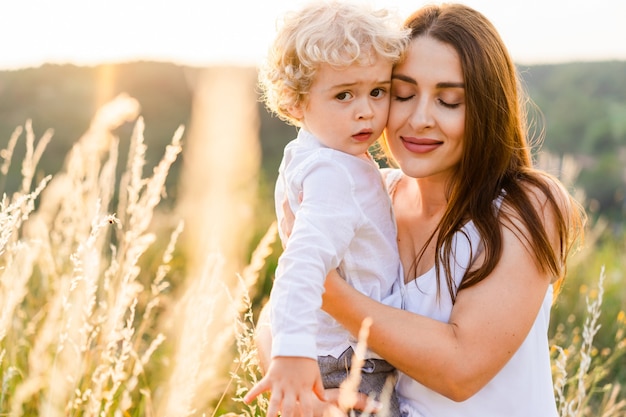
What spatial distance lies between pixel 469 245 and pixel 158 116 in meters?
15.1

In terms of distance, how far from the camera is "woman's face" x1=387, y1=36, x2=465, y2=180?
7.84 feet

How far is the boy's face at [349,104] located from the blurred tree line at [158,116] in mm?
11508

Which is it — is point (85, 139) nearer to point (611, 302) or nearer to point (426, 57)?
point (426, 57)

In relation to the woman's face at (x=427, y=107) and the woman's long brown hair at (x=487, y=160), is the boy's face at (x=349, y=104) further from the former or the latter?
the woman's long brown hair at (x=487, y=160)

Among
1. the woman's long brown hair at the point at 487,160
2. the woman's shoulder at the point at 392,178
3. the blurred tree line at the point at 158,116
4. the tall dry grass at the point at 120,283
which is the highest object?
the woman's long brown hair at the point at 487,160

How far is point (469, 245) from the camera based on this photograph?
2.35 metres

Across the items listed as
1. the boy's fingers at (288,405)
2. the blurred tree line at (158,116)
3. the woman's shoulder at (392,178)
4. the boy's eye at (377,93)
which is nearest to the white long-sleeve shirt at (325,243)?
the boy's fingers at (288,405)

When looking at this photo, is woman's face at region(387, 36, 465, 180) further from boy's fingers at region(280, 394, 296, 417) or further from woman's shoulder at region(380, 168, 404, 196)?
boy's fingers at region(280, 394, 296, 417)

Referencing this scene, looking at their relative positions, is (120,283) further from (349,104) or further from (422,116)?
(422,116)

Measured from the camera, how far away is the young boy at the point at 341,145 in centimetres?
219

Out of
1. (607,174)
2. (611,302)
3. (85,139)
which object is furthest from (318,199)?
(607,174)

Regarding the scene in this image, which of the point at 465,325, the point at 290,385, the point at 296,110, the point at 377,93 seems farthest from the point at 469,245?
the point at 290,385

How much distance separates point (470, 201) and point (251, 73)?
13945mm

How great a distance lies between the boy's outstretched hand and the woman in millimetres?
336
